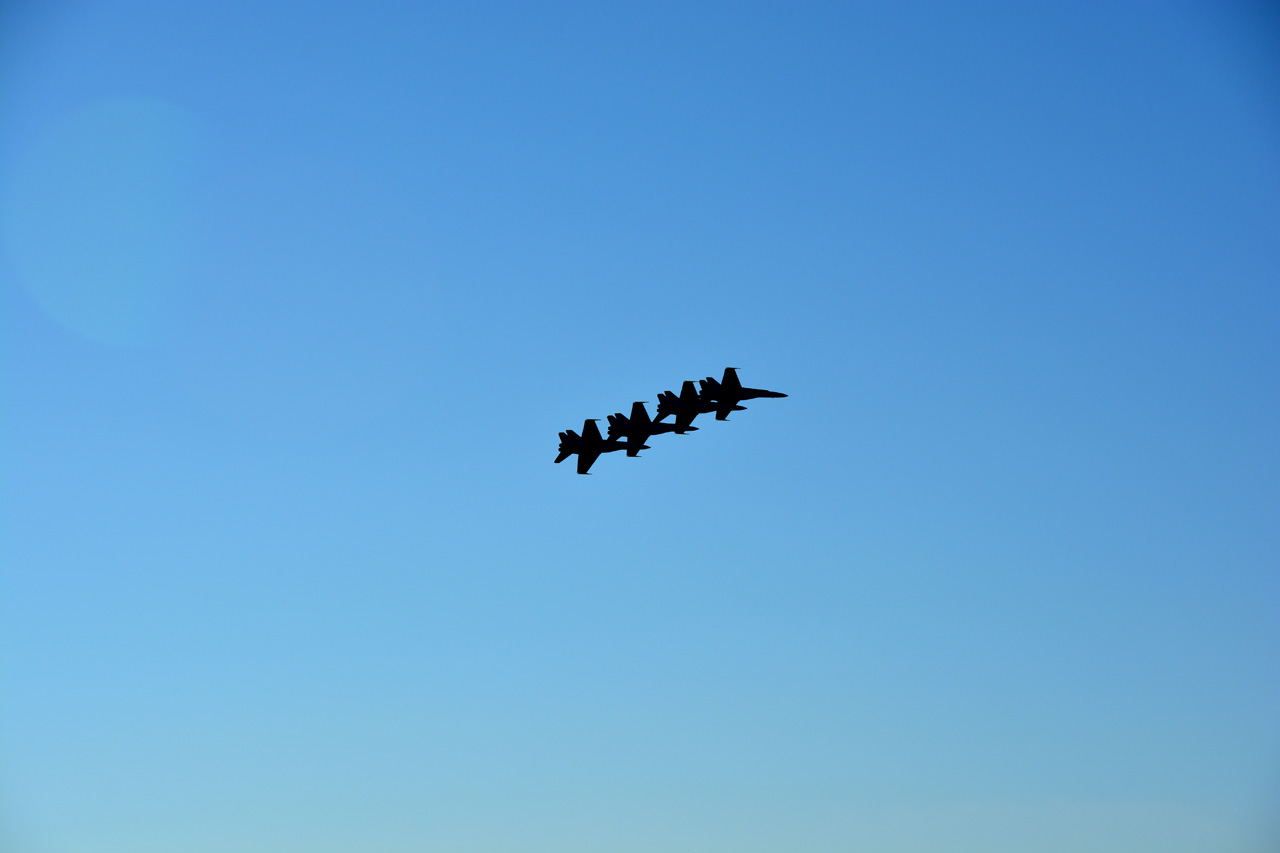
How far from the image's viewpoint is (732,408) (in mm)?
199375
